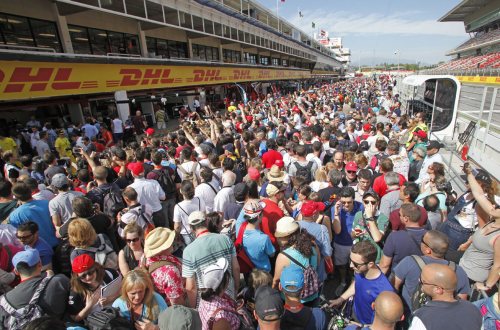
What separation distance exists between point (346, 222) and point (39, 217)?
14.1 feet

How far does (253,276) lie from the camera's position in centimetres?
249

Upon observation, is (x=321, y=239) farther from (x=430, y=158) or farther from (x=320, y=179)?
(x=430, y=158)

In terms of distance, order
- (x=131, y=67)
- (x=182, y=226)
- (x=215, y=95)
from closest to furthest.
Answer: (x=182, y=226), (x=131, y=67), (x=215, y=95)

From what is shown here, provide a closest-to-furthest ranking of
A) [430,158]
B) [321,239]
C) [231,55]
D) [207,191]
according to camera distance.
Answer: [321,239] → [207,191] → [430,158] → [231,55]

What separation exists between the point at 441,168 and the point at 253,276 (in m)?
3.30

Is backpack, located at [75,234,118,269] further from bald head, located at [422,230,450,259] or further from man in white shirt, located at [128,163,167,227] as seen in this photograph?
bald head, located at [422,230,450,259]

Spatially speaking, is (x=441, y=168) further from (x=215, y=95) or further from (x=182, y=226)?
(x=215, y=95)

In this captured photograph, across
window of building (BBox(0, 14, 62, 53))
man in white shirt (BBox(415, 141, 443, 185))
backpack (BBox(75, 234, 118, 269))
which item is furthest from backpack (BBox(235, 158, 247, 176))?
window of building (BBox(0, 14, 62, 53))

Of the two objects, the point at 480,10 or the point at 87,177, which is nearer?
the point at 87,177

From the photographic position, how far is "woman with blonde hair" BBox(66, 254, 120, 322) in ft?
7.18

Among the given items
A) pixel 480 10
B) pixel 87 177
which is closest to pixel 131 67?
pixel 87 177

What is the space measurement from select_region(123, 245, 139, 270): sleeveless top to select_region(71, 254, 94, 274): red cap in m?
0.59

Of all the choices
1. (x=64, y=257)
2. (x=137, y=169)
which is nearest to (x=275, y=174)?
(x=137, y=169)

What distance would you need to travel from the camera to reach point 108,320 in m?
1.87
